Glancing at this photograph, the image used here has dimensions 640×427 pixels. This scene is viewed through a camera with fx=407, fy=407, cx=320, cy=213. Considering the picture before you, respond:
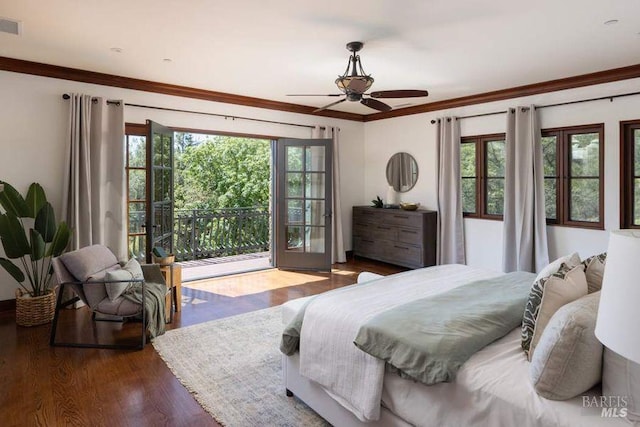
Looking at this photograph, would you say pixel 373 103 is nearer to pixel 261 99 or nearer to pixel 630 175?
pixel 261 99

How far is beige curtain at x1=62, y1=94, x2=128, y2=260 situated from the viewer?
4.38 meters

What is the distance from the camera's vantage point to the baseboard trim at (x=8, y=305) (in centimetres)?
423

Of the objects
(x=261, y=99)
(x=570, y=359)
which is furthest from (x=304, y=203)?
(x=570, y=359)

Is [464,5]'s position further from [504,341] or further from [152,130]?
[152,130]

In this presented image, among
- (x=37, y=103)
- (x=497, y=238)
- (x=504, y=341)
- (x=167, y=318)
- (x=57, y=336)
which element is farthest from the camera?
(x=497, y=238)

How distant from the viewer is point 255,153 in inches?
411

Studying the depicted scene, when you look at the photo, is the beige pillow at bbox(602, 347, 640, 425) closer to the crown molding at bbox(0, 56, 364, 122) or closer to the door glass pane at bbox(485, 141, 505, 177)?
the door glass pane at bbox(485, 141, 505, 177)

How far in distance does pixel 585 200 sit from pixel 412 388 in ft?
13.6

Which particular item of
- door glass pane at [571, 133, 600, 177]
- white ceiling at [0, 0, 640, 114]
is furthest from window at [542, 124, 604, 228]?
white ceiling at [0, 0, 640, 114]

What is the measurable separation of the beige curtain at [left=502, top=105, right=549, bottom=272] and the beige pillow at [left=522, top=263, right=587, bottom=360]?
3387 millimetres

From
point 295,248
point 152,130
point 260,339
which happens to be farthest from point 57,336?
point 295,248

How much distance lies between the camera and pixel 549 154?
16.5ft

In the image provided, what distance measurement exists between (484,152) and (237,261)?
4.47m

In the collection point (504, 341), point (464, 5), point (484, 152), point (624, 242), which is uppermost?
point (464, 5)
